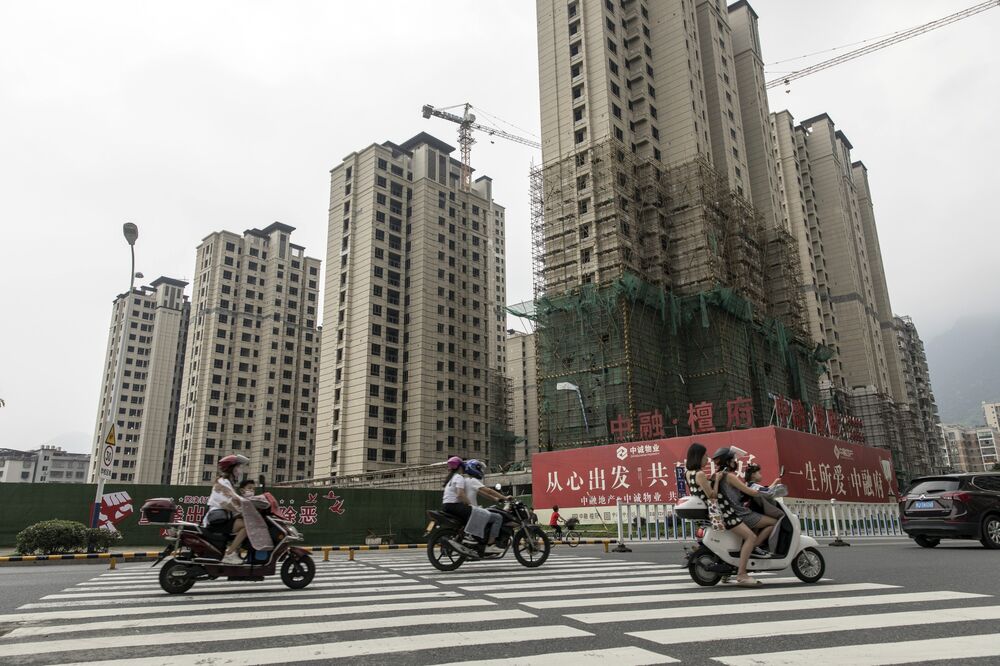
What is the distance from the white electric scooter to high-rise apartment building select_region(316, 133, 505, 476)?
204 ft

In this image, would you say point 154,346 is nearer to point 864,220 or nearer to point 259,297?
point 259,297

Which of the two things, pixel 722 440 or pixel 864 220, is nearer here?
pixel 722 440

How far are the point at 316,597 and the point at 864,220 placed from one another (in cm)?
12398

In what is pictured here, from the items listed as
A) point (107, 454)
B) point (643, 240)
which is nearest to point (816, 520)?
point (107, 454)

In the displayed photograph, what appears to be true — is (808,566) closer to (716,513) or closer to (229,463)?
(716,513)

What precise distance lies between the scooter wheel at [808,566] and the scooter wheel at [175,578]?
24.0 feet

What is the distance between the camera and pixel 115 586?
8922 mm

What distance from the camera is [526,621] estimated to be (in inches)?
205

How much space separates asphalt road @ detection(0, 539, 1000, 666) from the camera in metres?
4.05

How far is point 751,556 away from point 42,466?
541 feet

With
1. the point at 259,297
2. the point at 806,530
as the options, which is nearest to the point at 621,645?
the point at 806,530

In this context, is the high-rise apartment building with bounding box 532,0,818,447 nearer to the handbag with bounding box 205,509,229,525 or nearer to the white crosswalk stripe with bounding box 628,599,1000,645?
the handbag with bounding box 205,509,229,525

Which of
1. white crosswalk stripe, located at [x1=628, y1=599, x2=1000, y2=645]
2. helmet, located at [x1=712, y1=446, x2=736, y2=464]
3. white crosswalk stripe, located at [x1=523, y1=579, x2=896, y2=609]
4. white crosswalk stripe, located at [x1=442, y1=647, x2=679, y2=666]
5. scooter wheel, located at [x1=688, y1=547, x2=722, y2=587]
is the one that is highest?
helmet, located at [x1=712, y1=446, x2=736, y2=464]

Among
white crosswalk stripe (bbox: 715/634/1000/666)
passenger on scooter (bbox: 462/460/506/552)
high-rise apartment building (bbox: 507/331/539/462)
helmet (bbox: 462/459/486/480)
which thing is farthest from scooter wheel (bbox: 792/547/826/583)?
high-rise apartment building (bbox: 507/331/539/462)
